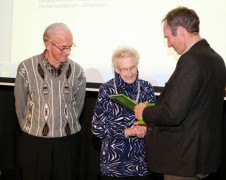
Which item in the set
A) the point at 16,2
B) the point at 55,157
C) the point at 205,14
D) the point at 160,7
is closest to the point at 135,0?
the point at 160,7

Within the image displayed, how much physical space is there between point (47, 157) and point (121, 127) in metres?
0.57

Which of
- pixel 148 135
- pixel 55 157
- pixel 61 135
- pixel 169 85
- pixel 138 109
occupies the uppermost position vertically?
pixel 169 85

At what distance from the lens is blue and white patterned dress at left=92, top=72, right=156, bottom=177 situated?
215cm

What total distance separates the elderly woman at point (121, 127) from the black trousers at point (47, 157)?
323 millimetres

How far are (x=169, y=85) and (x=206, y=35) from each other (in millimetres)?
999

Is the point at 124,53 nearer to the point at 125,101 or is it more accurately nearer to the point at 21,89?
the point at 125,101

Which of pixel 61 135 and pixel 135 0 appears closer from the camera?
pixel 61 135

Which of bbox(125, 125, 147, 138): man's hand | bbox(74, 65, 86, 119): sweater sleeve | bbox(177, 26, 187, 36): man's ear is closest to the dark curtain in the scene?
bbox(74, 65, 86, 119): sweater sleeve

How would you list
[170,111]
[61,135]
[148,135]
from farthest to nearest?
1. [61,135]
2. [148,135]
3. [170,111]

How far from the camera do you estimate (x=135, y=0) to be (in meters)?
2.76

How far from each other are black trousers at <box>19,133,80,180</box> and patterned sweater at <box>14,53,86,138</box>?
0.06m

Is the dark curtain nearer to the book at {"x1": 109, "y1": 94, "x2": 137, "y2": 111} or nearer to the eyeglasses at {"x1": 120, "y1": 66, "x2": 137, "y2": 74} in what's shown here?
the eyeglasses at {"x1": 120, "y1": 66, "x2": 137, "y2": 74}

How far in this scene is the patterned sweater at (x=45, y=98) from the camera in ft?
7.60

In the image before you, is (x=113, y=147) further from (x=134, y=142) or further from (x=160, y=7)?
(x=160, y=7)
